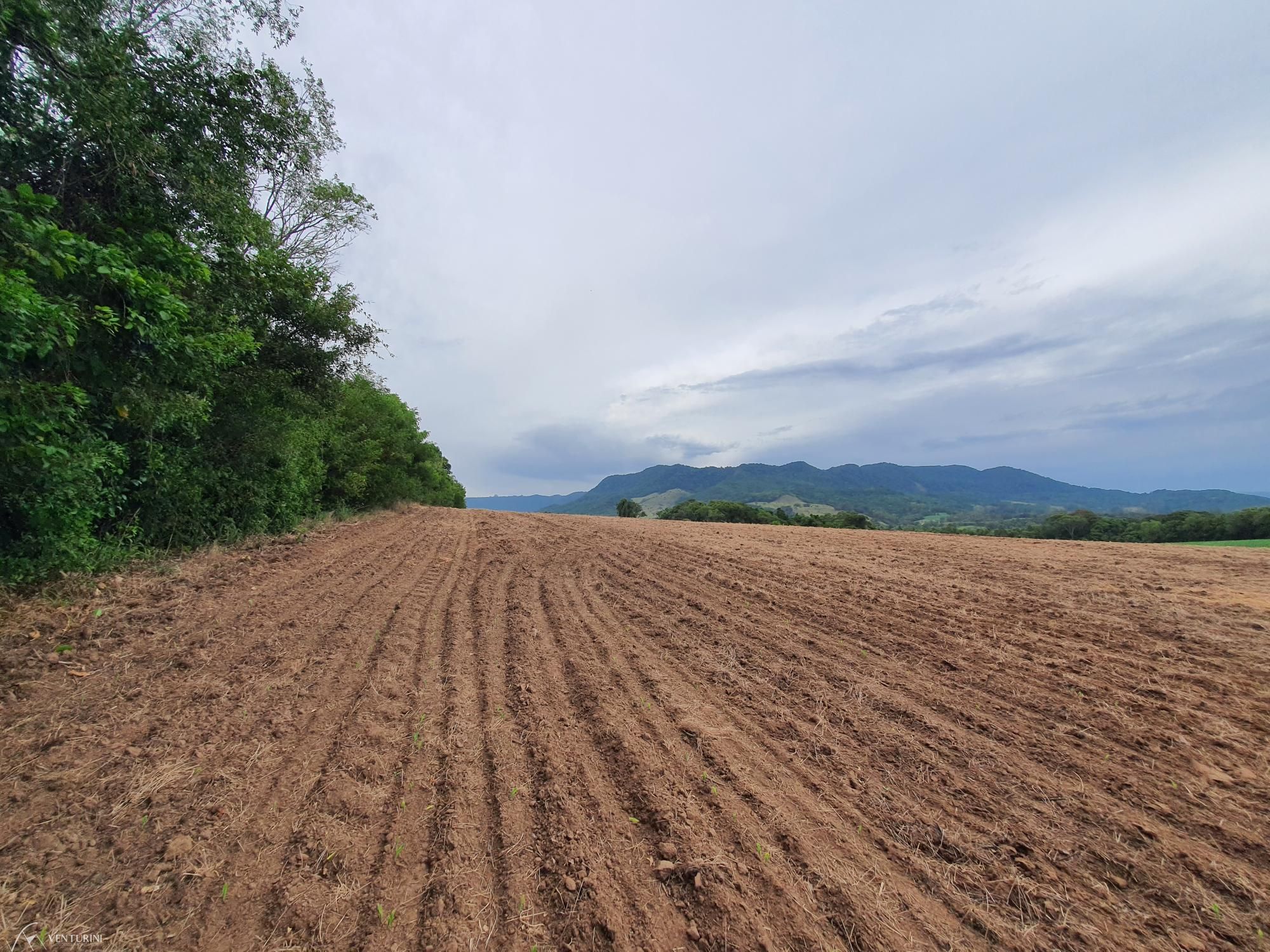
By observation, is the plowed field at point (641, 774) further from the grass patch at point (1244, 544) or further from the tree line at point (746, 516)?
the tree line at point (746, 516)

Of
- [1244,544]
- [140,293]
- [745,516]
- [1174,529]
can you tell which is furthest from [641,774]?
[1174,529]

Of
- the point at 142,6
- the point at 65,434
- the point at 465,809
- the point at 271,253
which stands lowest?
the point at 465,809

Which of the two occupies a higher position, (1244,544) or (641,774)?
(1244,544)

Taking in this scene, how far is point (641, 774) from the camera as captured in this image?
2902mm

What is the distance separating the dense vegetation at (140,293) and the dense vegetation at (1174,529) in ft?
72.0

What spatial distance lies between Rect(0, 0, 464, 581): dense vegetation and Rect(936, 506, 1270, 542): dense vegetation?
72.0 ft

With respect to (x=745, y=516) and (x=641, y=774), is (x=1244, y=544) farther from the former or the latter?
(x=641, y=774)

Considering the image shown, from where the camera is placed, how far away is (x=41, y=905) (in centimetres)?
198

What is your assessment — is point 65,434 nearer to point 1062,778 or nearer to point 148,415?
point 148,415

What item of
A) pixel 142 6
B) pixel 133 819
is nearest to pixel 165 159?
pixel 142 6

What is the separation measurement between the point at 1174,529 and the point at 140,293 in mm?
34714

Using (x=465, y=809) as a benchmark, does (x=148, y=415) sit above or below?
above

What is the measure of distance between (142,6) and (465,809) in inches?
435

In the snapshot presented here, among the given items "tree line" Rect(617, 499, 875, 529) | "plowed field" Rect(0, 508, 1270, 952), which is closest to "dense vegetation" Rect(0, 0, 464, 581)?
"plowed field" Rect(0, 508, 1270, 952)
